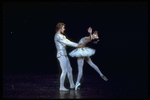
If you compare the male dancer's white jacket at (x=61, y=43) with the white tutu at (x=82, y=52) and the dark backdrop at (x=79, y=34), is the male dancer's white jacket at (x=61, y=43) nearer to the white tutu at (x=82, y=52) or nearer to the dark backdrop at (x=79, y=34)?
the white tutu at (x=82, y=52)

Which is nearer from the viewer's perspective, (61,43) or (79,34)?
(61,43)

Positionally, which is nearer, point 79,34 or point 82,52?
point 82,52

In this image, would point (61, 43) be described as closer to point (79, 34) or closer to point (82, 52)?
point (82, 52)

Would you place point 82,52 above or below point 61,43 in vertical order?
below

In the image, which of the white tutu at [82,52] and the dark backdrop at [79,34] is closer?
the white tutu at [82,52]

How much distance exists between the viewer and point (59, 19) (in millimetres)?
7941

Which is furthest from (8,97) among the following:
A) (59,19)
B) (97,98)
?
(59,19)

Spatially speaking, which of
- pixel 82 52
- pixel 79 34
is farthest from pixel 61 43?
pixel 79 34

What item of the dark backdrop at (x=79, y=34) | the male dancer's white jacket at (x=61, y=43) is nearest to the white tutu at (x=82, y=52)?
the male dancer's white jacket at (x=61, y=43)

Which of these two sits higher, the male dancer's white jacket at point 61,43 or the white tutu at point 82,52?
the male dancer's white jacket at point 61,43

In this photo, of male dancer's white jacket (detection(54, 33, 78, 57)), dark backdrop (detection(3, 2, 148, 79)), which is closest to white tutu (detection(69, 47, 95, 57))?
male dancer's white jacket (detection(54, 33, 78, 57))

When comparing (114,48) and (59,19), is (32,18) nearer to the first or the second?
(59,19)

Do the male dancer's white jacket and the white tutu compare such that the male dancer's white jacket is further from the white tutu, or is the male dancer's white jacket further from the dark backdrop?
the dark backdrop

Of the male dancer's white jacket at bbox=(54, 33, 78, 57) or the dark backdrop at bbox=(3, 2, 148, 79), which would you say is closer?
the male dancer's white jacket at bbox=(54, 33, 78, 57)
